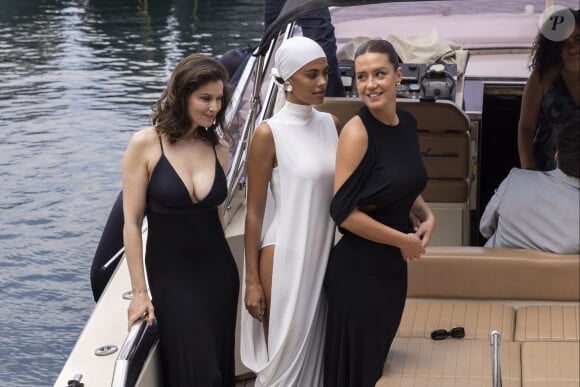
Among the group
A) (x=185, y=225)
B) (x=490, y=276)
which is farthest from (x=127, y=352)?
(x=490, y=276)

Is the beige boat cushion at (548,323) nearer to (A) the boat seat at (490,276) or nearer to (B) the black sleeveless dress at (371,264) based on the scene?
(A) the boat seat at (490,276)

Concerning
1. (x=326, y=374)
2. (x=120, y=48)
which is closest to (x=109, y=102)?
(x=120, y=48)

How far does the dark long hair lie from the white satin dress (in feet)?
1.65

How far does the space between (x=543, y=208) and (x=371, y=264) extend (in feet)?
1.76

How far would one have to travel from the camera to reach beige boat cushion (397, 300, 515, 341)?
2.72 m

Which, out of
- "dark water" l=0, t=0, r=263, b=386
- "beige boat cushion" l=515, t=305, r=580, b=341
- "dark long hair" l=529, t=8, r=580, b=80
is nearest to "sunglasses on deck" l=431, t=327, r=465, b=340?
"beige boat cushion" l=515, t=305, r=580, b=341

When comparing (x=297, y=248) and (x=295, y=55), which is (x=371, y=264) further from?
(x=295, y=55)

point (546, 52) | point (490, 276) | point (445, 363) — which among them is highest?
point (546, 52)

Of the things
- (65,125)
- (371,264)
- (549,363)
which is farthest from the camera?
(65,125)

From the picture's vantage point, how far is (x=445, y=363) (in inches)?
101

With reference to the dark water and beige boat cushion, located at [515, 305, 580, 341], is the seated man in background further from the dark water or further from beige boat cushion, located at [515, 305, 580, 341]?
the dark water

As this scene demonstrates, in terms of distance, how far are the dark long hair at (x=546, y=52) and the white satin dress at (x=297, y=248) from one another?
50 cm

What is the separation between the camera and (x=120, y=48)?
42.6 feet

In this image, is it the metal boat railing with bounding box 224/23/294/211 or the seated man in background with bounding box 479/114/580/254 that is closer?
the seated man in background with bounding box 479/114/580/254
